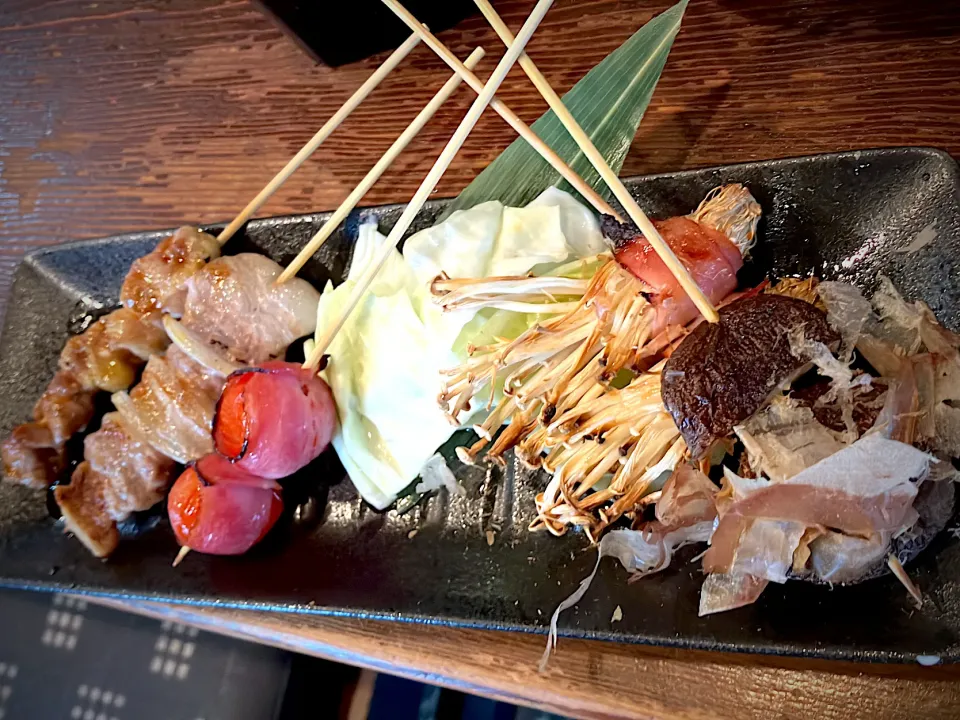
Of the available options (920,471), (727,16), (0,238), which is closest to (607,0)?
(727,16)

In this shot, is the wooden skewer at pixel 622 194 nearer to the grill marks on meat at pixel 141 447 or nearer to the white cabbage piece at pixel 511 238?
the white cabbage piece at pixel 511 238

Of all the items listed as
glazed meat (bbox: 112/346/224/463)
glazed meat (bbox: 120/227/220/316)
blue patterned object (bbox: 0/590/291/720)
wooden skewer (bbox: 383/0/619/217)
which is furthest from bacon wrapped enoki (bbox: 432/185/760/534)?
blue patterned object (bbox: 0/590/291/720)

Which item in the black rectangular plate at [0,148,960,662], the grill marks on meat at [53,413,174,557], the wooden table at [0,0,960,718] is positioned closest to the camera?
the black rectangular plate at [0,148,960,662]

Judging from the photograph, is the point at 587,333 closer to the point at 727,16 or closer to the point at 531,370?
the point at 531,370

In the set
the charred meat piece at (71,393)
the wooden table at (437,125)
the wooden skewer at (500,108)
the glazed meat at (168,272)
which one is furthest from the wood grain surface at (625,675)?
the wooden skewer at (500,108)

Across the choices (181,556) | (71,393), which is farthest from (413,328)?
(71,393)

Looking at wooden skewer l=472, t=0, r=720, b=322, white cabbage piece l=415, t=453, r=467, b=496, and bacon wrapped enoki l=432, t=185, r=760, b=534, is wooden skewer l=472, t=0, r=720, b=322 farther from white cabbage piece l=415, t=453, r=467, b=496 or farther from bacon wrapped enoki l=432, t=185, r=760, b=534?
white cabbage piece l=415, t=453, r=467, b=496
